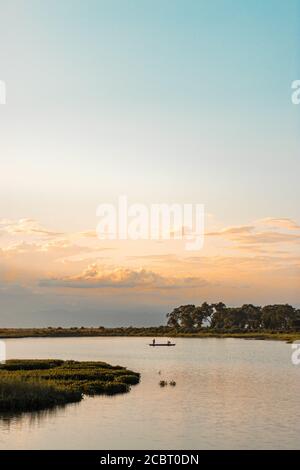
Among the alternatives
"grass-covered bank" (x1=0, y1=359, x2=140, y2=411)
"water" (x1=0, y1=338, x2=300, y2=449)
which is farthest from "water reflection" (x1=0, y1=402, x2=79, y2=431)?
"grass-covered bank" (x1=0, y1=359, x2=140, y2=411)

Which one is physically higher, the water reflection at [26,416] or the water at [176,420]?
the water reflection at [26,416]

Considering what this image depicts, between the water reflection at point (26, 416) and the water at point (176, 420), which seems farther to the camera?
the water reflection at point (26, 416)

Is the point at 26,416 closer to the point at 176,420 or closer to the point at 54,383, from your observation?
the point at 176,420

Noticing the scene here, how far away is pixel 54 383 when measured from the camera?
54.4 meters

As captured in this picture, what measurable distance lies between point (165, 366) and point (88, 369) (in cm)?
1965

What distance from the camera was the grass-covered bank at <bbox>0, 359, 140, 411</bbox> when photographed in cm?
4500

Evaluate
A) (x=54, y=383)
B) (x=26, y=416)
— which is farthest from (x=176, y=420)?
(x=54, y=383)

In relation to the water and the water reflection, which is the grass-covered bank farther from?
the water

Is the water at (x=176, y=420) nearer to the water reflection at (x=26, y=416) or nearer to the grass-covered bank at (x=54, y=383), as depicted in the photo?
the water reflection at (x=26, y=416)

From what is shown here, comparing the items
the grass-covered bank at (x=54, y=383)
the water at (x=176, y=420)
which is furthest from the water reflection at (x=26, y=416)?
the grass-covered bank at (x=54, y=383)

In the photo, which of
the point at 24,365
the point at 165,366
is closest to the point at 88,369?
the point at 24,365

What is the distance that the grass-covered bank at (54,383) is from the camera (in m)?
45.0

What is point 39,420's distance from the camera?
4156 centimetres
